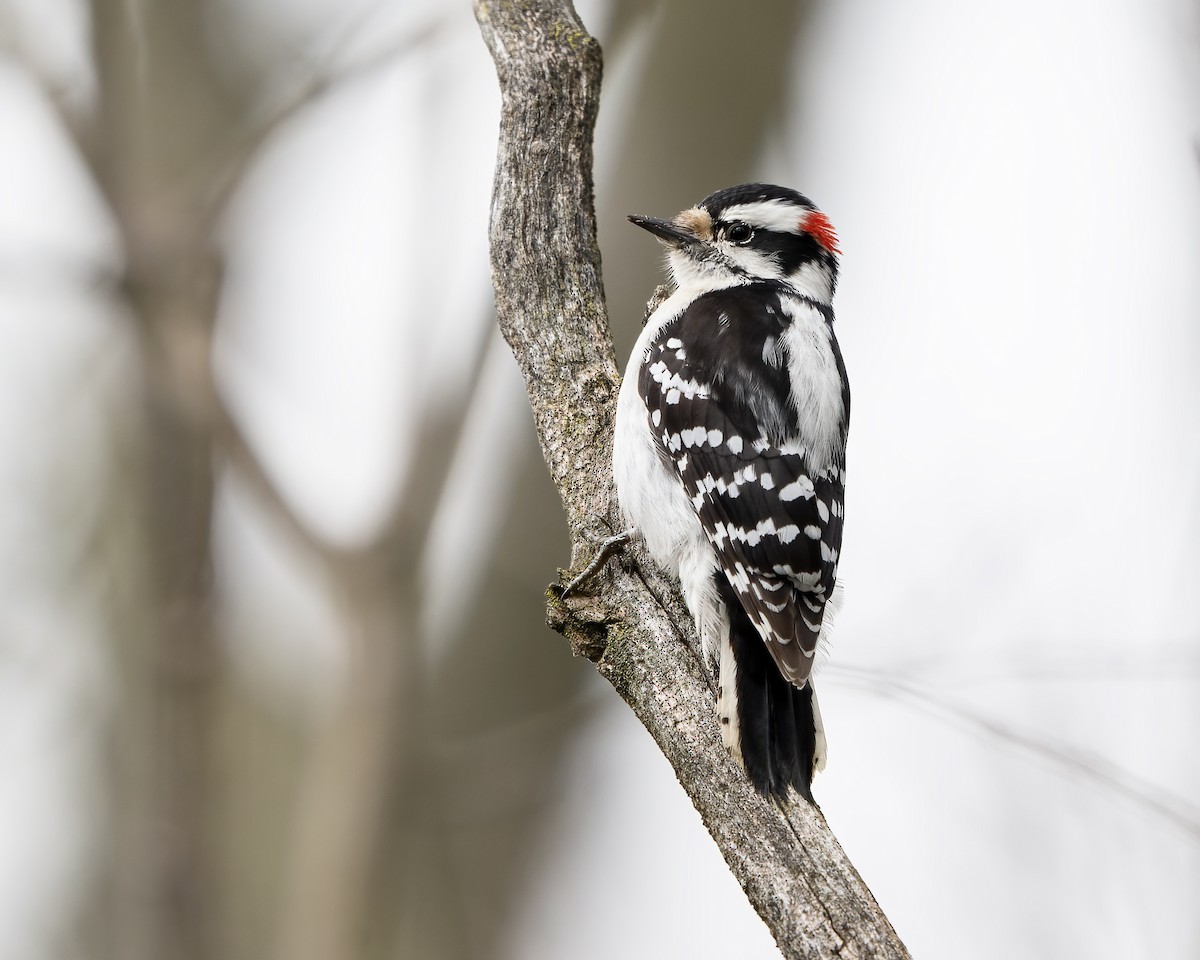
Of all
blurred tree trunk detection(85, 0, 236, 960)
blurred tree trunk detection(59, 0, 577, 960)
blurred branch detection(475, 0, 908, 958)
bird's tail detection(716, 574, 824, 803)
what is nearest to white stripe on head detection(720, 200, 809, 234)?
blurred branch detection(475, 0, 908, 958)

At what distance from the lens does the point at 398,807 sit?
16.9ft

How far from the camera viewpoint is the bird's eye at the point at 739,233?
168 inches

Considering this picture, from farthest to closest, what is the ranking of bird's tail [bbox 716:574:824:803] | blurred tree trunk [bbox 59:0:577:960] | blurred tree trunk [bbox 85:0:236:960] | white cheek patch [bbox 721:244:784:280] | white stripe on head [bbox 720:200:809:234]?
white cheek patch [bbox 721:244:784:280] → white stripe on head [bbox 720:200:809:234] → blurred tree trunk [bbox 59:0:577:960] → blurred tree trunk [bbox 85:0:236:960] → bird's tail [bbox 716:574:824:803]

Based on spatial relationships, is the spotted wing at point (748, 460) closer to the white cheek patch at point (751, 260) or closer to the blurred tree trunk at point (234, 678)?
the white cheek patch at point (751, 260)

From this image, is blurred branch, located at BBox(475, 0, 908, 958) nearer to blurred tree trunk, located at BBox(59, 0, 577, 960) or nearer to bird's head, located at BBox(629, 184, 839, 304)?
bird's head, located at BBox(629, 184, 839, 304)

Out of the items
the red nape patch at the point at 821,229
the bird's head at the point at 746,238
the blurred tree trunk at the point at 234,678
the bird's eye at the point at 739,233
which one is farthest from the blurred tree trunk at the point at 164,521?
the red nape patch at the point at 821,229

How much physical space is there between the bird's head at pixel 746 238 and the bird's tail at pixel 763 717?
1516mm

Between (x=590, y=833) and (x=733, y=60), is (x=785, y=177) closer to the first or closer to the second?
(x=733, y=60)

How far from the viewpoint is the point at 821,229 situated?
14.6 feet

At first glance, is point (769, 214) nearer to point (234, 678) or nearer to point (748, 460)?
point (748, 460)

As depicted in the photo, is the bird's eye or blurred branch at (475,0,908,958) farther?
the bird's eye

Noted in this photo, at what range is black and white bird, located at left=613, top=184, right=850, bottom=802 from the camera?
3.05m

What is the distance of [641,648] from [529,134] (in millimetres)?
1644

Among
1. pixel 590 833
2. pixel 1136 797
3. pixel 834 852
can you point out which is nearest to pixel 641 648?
pixel 834 852
